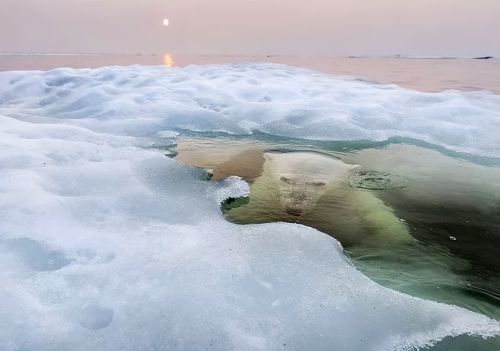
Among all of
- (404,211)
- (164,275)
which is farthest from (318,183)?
(164,275)

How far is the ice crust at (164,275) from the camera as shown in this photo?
2191 millimetres

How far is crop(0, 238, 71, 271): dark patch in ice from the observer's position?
269cm

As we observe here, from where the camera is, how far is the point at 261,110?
9.27 meters

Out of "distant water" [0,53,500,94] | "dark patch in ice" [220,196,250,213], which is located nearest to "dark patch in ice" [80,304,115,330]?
"dark patch in ice" [220,196,250,213]

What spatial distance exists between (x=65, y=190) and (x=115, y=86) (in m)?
8.60

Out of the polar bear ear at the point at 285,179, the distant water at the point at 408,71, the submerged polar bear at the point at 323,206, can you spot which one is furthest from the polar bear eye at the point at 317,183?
the distant water at the point at 408,71

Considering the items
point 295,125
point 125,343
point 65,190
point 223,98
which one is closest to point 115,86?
point 223,98

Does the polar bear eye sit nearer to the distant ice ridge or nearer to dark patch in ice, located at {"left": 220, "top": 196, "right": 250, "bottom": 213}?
dark patch in ice, located at {"left": 220, "top": 196, "right": 250, "bottom": 213}

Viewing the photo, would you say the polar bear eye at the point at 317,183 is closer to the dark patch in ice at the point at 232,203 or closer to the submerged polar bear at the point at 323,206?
the submerged polar bear at the point at 323,206

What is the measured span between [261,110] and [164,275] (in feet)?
23.1

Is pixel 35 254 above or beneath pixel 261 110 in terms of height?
above

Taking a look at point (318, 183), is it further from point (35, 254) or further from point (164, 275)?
point (35, 254)

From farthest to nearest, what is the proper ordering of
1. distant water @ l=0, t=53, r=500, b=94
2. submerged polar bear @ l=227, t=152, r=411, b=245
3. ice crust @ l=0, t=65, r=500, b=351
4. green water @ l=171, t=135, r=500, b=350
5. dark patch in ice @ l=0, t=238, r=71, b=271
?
distant water @ l=0, t=53, r=500, b=94 → submerged polar bear @ l=227, t=152, r=411, b=245 → green water @ l=171, t=135, r=500, b=350 → dark patch in ice @ l=0, t=238, r=71, b=271 → ice crust @ l=0, t=65, r=500, b=351

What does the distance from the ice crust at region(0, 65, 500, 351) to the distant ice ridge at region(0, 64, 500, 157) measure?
3441 millimetres
